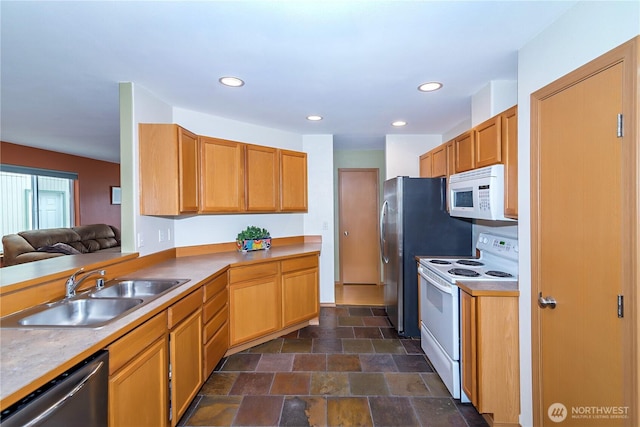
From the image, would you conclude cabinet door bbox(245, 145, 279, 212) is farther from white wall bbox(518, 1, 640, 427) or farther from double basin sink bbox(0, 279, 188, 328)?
white wall bbox(518, 1, 640, 427)

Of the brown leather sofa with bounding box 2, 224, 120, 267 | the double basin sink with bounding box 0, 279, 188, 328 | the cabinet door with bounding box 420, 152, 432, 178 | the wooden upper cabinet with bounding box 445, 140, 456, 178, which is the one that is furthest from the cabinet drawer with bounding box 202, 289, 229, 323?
the cabinet door with bounding box 420, 152, 432, 178

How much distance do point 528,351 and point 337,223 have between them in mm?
3628

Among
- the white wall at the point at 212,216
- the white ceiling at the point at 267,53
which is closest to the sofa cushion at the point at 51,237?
the white ceiling at the point at 267,53

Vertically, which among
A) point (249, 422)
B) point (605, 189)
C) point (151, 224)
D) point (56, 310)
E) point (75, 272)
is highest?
point (605, 189)

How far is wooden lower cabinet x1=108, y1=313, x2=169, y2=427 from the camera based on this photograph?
4.05 ft

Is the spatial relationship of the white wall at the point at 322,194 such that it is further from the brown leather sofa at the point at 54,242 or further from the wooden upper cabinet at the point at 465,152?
the brown leather sofa at the point at 54,242

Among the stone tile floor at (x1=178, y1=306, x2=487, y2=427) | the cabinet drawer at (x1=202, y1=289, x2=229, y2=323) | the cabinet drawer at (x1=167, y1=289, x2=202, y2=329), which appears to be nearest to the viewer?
the cabinet drawer at (x1=167, y1=289, x2=202, y2=329)

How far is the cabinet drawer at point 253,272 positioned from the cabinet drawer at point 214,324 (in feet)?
0.91

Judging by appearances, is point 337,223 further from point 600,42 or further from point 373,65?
point 600,42

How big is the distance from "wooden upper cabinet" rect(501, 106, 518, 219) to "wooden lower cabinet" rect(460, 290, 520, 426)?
587 millimetres

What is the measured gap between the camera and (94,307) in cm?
165

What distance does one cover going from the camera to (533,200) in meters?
1.64

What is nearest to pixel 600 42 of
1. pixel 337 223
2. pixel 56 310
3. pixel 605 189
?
pixel 605 189

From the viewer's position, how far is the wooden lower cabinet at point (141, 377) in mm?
1234
